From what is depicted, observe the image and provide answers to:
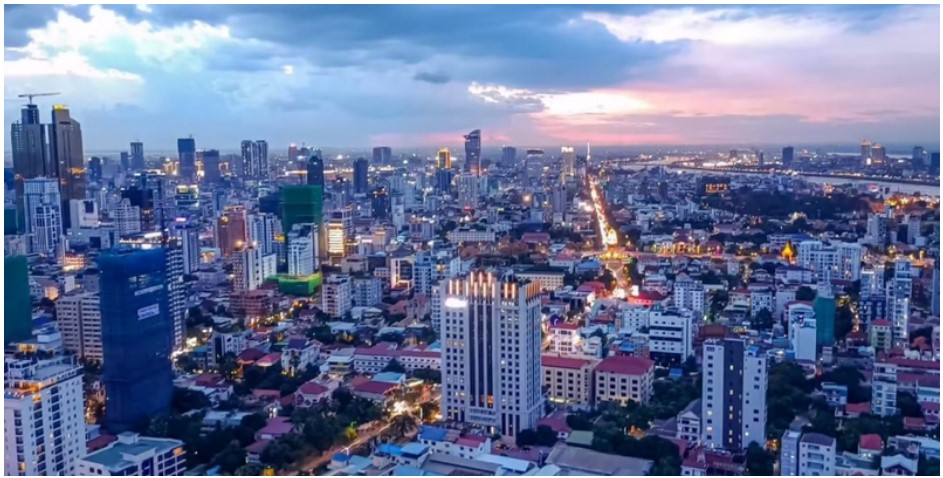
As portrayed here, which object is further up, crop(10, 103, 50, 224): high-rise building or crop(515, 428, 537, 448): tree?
crop(10, 103, 50, 224): high-rise building

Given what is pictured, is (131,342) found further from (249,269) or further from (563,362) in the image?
(249,269)

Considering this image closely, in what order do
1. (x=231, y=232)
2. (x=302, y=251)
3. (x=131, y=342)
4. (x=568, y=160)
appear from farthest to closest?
(x=568, y=160)
(x=231, y=232)
(x=302, y=251)
(x=131, y=342)

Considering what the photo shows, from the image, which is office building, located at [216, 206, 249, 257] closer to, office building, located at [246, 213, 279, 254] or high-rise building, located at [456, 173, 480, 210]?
office building, located at [246, 213, 279, 254]

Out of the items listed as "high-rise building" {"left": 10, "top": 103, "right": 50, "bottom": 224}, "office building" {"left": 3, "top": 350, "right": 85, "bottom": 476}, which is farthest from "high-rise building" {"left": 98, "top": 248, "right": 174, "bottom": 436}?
"high-rise building" {"left": 10, "top": 103, "right": 50, "bottom": 224}

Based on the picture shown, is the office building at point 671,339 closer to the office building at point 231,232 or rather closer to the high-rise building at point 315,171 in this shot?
the office building at point 231,232

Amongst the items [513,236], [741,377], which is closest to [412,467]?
[741,377]


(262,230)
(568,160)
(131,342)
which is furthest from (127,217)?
(131,342)
